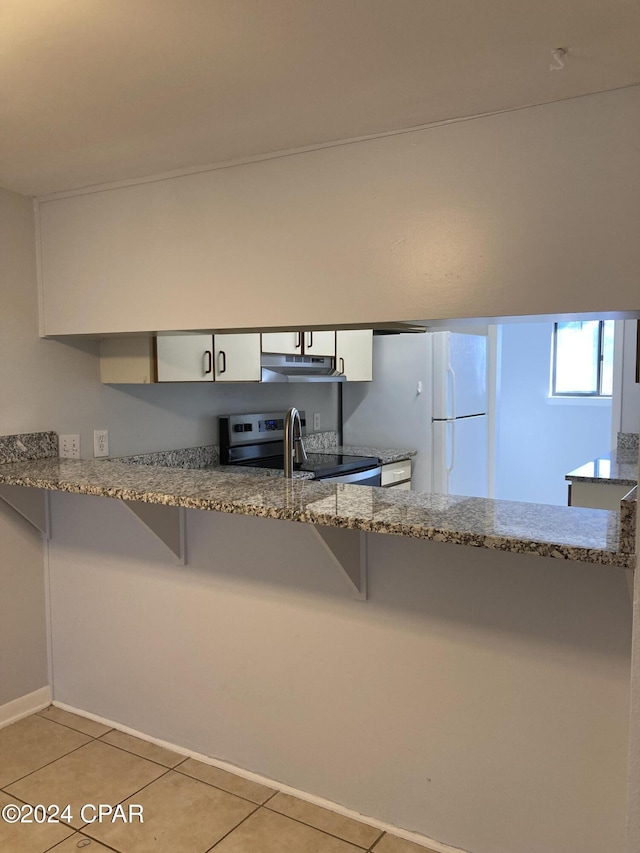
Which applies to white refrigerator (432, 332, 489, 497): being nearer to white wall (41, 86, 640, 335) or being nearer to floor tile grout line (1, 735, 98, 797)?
white wall (41, 86, 640, 335)

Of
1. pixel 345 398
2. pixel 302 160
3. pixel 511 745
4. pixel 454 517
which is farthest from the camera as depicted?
pixel 345 398

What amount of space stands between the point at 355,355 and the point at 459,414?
858 millimetres

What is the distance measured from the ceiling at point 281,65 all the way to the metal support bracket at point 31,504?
4.35ft

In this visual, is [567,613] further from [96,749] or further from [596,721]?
[96,749]

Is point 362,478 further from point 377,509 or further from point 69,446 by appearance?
point 377,509

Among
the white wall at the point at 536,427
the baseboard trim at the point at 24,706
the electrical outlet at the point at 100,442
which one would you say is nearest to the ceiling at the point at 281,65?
the electrical outlet at the point at 100,442

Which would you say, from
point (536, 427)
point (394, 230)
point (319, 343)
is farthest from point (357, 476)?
point (536, 427)

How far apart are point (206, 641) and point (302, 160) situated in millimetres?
1683

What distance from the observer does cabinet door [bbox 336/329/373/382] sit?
4023 millimetres

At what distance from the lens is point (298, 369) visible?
3.62 m

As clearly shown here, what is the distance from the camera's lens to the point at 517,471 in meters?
6.11

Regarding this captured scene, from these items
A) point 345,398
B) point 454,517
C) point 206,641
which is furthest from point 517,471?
point 454,517

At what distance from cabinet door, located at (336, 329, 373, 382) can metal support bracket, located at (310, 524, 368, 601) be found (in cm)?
204

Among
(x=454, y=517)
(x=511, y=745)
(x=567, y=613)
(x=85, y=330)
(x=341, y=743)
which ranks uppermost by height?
(x=85, y=330)
